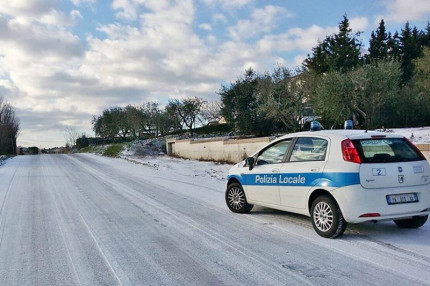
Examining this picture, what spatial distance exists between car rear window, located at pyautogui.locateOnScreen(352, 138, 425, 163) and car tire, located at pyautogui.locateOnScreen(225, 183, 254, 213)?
9.27 ft

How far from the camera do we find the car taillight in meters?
5.39

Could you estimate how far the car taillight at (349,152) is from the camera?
17.7ft

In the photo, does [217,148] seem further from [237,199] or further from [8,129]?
[8,129]

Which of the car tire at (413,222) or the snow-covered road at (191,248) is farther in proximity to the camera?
the car tire at (413,222)

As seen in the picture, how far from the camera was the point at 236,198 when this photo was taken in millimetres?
7750

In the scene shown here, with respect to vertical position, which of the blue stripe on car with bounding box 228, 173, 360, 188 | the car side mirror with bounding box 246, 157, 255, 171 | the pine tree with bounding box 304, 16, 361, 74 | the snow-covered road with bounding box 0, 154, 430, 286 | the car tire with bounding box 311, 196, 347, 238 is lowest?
the snow-covered road with bounding box 0, 154, 430, 286

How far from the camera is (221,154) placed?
21531mm

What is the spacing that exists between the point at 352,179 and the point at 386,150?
846 millimetres

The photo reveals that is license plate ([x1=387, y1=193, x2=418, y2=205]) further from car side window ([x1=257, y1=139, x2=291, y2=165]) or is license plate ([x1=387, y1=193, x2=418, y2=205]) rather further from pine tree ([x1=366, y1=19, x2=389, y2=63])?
pine tree ([x1=366, y1=19, x2=389, y2=63])

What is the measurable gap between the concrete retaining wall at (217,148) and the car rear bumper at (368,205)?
11.2 metres

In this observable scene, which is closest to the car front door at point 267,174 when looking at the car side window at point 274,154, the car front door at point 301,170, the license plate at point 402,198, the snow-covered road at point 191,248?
the car side window at point 274,154

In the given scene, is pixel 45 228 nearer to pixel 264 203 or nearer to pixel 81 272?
pixel 81 272

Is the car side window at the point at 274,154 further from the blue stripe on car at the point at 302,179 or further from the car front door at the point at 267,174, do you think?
the blue stripe on car at the point at 302,179

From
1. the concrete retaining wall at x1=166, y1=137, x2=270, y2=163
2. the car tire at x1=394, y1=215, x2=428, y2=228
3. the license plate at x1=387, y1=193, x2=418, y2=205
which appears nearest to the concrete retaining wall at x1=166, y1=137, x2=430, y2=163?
the concrete retaining wall at x1=166, y1=137, x2=270, y2=163
